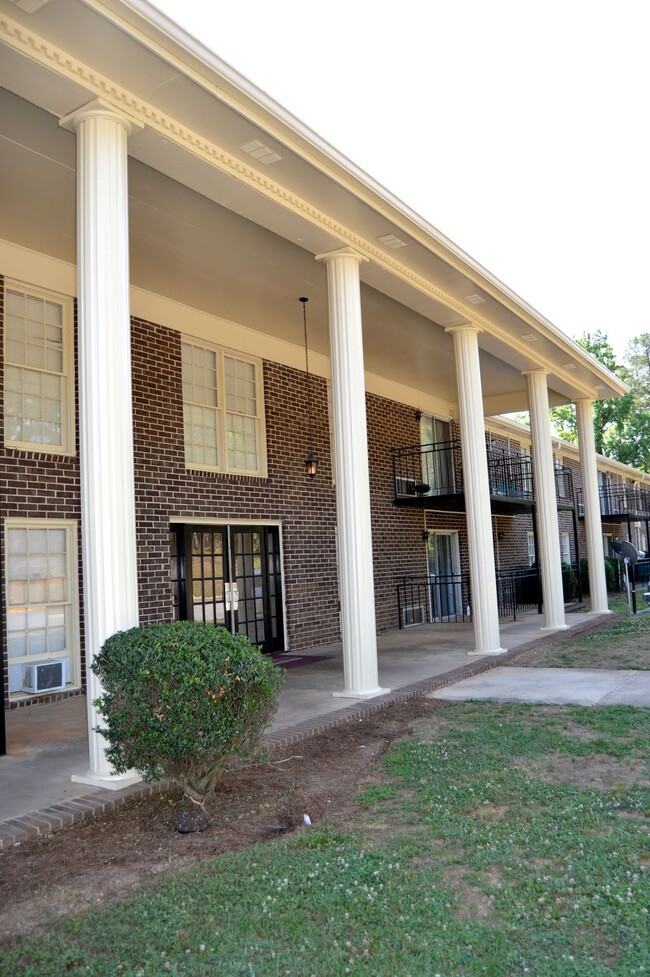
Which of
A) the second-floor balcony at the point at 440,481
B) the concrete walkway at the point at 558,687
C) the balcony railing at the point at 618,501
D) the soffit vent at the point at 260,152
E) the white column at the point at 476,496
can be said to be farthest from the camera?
the balcony railing at the point at 618,501

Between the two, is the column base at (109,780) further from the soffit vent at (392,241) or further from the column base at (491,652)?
the column base at (491,652)

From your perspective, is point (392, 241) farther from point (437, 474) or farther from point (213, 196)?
point (437, 474)

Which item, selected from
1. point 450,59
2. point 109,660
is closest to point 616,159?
point 450,59

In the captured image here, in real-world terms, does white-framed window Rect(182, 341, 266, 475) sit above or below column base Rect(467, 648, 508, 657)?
above

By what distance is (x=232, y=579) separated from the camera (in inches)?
426

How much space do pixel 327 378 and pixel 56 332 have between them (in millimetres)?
5648

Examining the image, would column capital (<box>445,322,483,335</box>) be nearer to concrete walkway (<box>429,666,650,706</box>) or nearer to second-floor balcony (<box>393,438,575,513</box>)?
second-floor balcony (<box>393,438,575,513</box>)

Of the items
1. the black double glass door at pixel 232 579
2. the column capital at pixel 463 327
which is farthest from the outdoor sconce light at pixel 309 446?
the column capital at pixel 463 327

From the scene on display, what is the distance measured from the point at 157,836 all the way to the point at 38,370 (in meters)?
5.90

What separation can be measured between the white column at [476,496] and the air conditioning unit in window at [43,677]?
5332mm

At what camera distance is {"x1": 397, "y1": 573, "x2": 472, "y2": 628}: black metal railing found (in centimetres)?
1498

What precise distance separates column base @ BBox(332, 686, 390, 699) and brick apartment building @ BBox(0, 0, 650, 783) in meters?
0.04

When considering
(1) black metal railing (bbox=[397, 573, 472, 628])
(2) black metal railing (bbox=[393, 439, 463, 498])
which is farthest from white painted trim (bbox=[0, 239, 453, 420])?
(1) black metal railing (bbox=[397, 573, 472, 628])

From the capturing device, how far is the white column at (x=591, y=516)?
1504 centimetres
